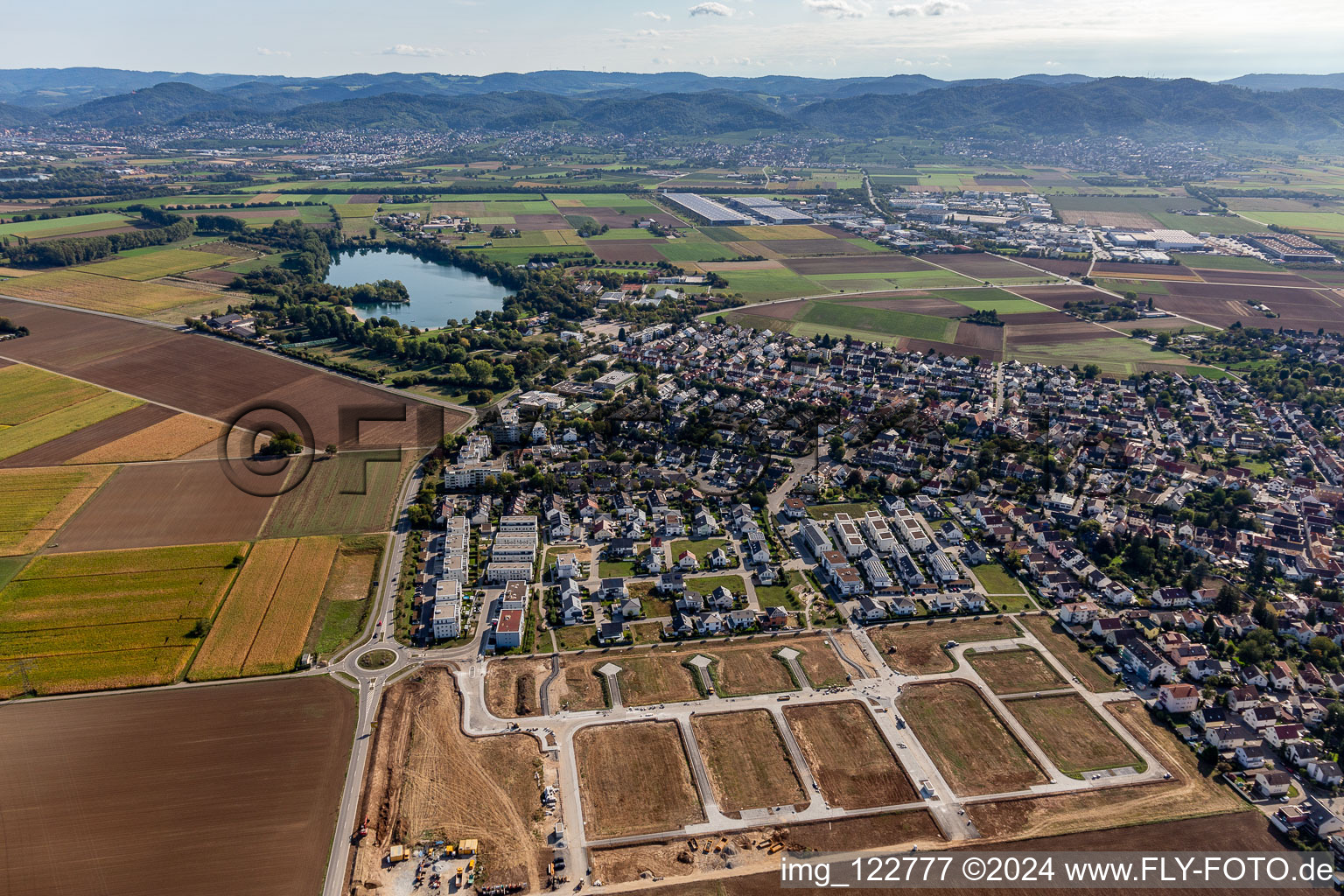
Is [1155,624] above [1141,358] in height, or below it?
below

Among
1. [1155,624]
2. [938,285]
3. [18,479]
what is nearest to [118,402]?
[18,479]

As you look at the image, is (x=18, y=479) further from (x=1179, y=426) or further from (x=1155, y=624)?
(x=1179, y=426)

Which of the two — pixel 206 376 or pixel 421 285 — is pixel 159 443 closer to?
pixel 206 376

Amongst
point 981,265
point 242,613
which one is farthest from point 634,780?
point 981,265

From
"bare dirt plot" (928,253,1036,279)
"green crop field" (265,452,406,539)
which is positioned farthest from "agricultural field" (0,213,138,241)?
"bare dirt plot" (928,253,1036,279)

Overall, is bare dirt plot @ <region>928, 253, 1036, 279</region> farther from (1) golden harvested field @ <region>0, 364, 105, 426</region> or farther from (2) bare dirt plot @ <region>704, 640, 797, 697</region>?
(1) golden harvested field @ <region>0, 364, 105, 426</region>

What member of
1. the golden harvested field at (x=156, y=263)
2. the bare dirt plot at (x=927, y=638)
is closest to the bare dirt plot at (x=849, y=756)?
the bare dirt plot at (x=927, y=638)
